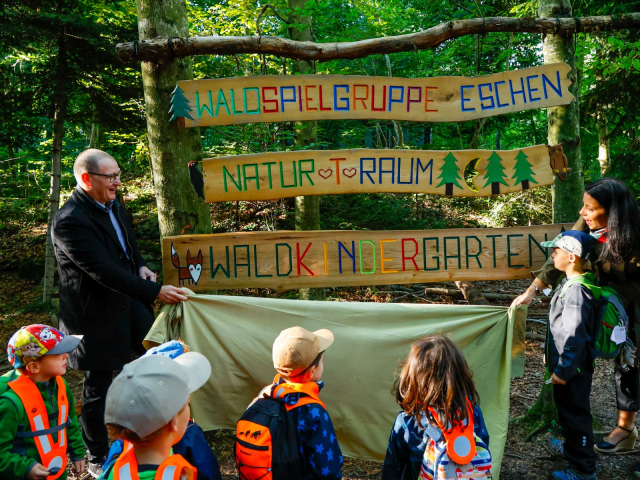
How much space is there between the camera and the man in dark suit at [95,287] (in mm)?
2893

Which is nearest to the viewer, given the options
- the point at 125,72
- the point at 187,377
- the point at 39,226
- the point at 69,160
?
the point at 187,377

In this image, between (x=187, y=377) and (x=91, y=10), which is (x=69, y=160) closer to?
(x=91, y=10)

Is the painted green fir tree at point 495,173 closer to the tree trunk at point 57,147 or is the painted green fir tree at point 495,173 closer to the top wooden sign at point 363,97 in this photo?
the top wooden sign at point 363,97

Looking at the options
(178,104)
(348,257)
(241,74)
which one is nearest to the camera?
(178,104)

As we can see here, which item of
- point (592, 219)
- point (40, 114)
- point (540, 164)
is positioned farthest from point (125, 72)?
point (592, 219)

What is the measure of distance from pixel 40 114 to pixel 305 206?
17.6 feet

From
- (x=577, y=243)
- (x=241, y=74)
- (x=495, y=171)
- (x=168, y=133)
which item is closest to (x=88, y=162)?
(x=168, y=133)

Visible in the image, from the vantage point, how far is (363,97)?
11.6 feet

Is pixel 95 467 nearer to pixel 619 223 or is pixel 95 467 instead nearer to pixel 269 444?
pixel 269 444

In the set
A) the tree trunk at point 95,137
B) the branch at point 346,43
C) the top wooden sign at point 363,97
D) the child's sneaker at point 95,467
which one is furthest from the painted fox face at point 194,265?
the tree trunk at point 95,137

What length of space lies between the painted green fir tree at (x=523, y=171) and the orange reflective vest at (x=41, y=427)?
3.45 meters

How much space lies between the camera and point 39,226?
1039cm

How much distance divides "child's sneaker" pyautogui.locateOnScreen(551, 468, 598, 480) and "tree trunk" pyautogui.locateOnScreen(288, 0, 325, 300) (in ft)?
11.6

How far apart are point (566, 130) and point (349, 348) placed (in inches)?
98.4
